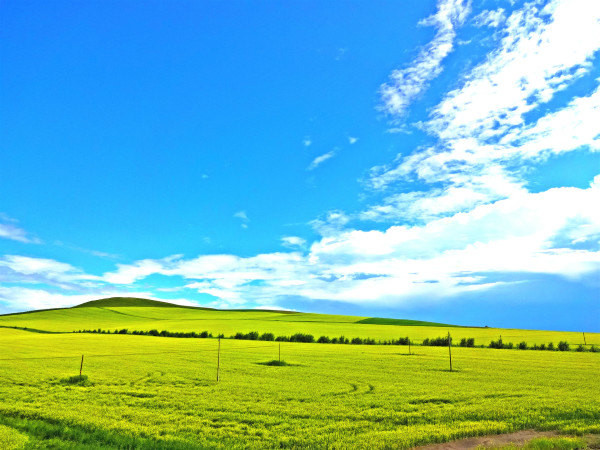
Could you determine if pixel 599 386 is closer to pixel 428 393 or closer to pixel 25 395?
pixel 428 393

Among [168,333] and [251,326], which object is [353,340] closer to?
[251,326]

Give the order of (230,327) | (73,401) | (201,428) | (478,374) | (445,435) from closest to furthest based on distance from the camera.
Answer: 1. (445,435)
2. (201,428)
3. (73,401)
4. (478,374)
5. (230,327)

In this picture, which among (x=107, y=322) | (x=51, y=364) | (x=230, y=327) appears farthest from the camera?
(x=107, y=322)

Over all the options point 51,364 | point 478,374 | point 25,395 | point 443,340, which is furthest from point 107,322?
point 478,374

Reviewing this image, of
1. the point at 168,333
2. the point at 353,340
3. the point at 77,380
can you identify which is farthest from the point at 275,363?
the point at 168,333

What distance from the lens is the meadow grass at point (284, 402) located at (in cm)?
1898

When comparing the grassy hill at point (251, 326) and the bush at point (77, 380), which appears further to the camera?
the grassy hill at point (251, 326)

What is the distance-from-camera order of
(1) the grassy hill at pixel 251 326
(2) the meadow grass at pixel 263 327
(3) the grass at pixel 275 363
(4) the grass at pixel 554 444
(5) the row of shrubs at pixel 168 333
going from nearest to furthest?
(4) the grass at pixel 554 444
(3) the grass at pixel 275 363
(5) the row of shrubs at pixel 168 333
(2) the meadow grass at pixel 263 327
(1) the grassy hill at pixel 251 326

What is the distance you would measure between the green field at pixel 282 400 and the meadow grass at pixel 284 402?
0.07 m

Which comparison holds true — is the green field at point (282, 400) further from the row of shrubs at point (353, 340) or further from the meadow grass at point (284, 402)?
the row of shrubs at point (353, 340)

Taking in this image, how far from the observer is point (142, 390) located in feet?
94.8

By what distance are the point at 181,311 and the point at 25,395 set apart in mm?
121232

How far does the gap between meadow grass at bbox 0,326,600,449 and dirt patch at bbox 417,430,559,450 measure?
1.44 feet

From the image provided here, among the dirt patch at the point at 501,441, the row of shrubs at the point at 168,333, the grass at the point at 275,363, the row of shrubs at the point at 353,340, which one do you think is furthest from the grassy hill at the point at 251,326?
the dirt patch at the point at 501,441
